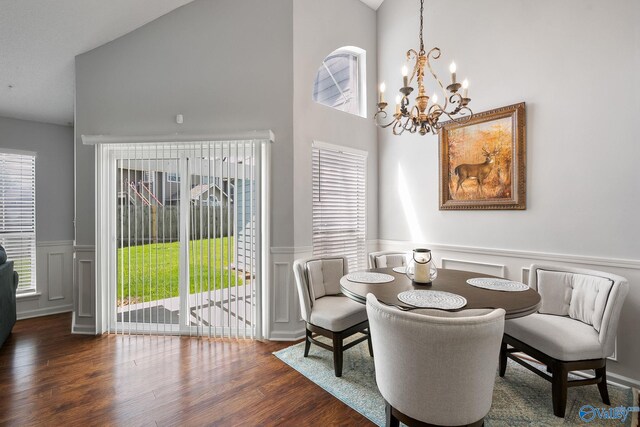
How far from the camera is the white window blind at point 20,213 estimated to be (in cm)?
391

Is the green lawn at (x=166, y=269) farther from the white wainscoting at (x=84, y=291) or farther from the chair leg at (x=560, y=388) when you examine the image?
the chair leg at (x=560, y=388)

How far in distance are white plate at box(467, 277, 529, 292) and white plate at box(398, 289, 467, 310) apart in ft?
1.23

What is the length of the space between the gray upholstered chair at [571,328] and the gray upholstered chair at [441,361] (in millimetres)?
950

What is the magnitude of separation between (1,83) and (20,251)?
2.15 m

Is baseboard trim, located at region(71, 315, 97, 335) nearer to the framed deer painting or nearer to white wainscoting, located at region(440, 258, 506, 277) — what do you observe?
white wainscoting, located at region(440, 258, 506, 277)

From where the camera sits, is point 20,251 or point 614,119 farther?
point 20,251

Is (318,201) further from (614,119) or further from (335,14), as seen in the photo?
(614,119)

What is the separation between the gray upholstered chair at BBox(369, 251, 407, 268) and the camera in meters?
3.23

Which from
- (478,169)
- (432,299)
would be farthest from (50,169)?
(478,169)

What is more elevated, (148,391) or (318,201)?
(318,201)

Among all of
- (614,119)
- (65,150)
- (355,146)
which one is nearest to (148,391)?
(355,146)

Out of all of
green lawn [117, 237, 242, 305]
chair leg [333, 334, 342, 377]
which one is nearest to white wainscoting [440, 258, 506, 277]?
chair leg [333, 334, 342, 377]

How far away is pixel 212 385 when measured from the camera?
7.68ft

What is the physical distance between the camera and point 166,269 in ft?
10.7
